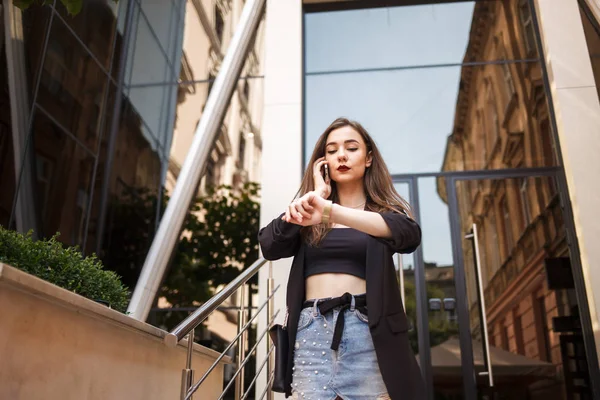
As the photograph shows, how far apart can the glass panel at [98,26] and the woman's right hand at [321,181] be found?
20.4 ft

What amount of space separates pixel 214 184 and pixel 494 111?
3878mm

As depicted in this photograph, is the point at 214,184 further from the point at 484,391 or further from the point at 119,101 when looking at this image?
the point at 484,391

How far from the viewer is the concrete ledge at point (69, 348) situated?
1.94m

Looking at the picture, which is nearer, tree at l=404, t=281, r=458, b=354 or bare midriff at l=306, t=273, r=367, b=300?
bare midriff at l=306, t=273, r=367, b=300

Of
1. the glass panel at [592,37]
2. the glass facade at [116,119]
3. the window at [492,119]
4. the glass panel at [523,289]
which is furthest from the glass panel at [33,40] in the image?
the glass panel at [592,37]

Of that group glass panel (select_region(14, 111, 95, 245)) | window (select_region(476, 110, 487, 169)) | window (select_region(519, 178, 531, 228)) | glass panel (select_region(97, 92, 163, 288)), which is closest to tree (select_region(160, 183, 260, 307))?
glass panel (select_region(97, 92, 163, 288))

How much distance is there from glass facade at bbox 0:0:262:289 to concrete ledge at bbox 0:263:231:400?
3931 mm

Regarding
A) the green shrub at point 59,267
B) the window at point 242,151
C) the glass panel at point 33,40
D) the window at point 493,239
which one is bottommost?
the green shrub at point 59,267

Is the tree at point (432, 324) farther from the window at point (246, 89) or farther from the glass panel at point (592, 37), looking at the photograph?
the window at point (246, 89)

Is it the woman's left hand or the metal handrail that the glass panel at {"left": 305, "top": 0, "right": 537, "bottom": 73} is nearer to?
the metal handrail

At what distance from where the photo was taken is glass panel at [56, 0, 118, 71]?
7180 mm

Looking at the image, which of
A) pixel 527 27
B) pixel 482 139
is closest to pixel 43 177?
pixel 482 139

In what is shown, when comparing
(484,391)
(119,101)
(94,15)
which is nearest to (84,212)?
(119,101)

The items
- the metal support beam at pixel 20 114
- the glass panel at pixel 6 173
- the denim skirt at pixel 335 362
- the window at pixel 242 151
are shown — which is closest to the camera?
the denim skirt at pixel 335 362
